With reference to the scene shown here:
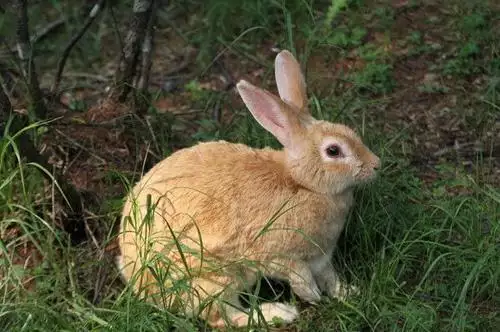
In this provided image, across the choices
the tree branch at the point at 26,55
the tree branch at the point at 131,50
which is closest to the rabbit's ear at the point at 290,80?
the tree branch at the point at 131,50

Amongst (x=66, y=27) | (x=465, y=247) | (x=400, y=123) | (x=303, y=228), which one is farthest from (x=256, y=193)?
(x=66, y=27)

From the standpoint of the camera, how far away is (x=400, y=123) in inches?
219

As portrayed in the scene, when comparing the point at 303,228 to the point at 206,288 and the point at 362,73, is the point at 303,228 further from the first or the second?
the point at 362,73

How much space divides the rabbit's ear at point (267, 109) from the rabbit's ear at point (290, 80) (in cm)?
27

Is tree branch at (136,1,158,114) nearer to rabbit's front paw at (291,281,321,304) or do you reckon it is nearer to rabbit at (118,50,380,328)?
rabbit at (118,50,380,328)

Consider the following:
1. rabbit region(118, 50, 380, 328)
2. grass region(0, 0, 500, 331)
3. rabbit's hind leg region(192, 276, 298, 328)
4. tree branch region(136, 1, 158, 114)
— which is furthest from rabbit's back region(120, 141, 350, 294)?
tree branch region(136, 1, 158, 114)

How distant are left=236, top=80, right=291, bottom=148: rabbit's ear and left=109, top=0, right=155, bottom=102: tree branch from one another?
126 centimetres

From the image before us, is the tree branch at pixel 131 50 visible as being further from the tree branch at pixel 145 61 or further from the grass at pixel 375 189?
the grass at pixel 375 189

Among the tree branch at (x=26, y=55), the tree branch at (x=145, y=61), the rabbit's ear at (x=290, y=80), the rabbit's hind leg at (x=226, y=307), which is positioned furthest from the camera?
the tree branch at (x=145, y=61)

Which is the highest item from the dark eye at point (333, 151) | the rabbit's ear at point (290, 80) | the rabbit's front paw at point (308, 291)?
the rabbit's ear at point (290, 80)

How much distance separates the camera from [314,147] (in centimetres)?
392

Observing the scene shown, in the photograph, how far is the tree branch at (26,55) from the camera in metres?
4.70

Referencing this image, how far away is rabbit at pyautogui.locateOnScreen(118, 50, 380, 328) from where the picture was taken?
3.81 metres

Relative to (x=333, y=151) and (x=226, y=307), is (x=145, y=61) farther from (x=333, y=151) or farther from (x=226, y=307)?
(x=226, y=307)
